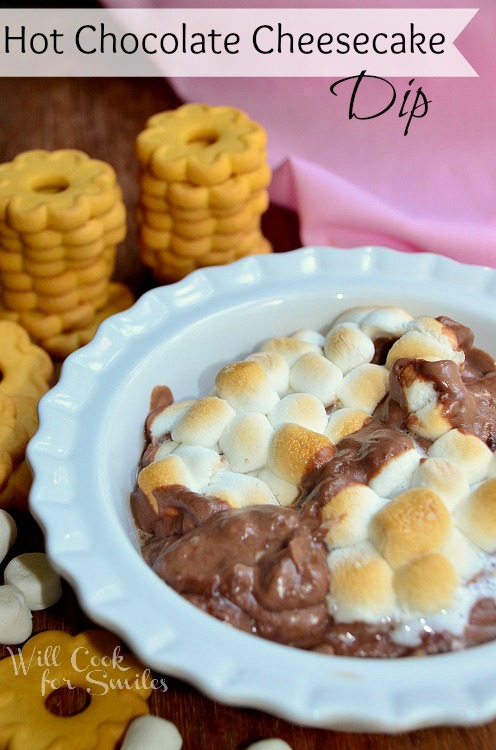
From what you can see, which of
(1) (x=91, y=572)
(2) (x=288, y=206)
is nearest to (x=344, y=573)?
(1) (x=91, y=572)

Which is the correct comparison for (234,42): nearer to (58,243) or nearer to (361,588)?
(58,243)

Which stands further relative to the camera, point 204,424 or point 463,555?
point 204,424

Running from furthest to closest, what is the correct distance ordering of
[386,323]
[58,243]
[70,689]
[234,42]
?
[234,42]
[58,243]
[386,323]
[70,689]

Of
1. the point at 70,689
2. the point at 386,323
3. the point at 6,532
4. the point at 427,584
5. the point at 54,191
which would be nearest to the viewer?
the point at 427,584

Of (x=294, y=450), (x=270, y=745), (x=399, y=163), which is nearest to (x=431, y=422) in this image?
(x=294, y=450)

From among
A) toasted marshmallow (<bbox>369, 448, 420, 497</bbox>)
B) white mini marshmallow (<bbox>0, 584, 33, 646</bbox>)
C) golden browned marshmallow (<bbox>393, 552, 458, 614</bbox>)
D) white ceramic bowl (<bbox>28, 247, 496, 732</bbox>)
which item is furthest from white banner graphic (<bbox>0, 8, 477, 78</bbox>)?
white mini marshmallow (<bbox>0, 584, 33, 646</bbox>)

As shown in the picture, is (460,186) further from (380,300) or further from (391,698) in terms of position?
(391,698)
